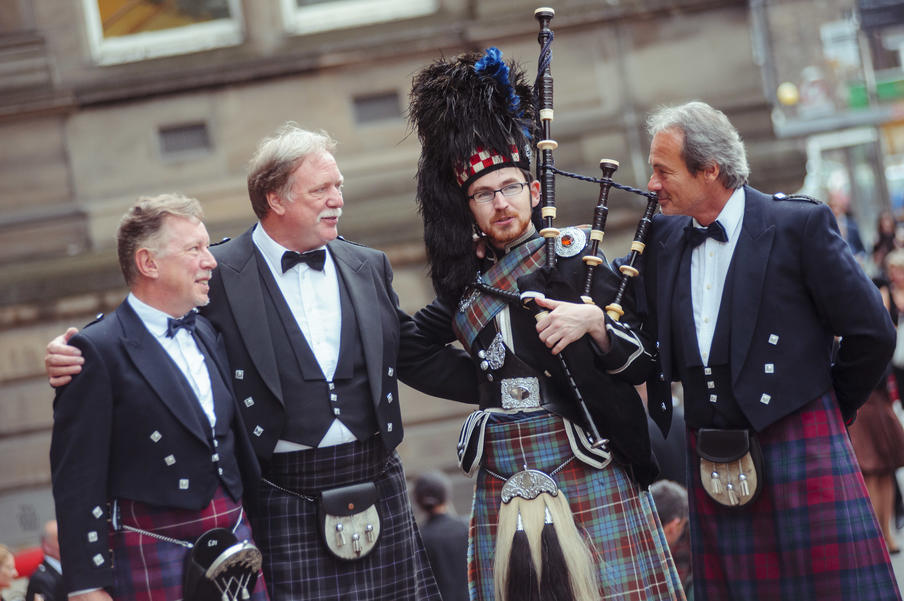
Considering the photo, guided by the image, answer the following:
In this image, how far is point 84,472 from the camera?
3.14 m

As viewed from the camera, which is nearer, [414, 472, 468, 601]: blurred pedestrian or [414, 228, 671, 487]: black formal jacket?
[414, 228, 671, 487]: black formal jacket

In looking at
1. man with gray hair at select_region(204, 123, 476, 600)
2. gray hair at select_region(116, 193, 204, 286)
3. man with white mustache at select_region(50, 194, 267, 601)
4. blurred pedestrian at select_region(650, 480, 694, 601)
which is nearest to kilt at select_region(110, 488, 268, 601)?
man with white mustache at select_region(50, 194, 267, 601)

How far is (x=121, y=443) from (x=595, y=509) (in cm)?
136

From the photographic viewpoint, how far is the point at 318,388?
3.57 metres

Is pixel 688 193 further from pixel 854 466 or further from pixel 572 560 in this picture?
pixel 572 560

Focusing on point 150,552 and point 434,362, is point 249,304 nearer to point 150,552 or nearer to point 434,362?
point 434,362

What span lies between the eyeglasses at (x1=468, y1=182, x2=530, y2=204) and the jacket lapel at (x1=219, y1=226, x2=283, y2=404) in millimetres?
737

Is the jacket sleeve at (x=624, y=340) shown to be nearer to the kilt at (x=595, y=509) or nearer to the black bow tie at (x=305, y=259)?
the kilt at (x=595, y=509)

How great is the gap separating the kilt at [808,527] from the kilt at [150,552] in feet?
5.02

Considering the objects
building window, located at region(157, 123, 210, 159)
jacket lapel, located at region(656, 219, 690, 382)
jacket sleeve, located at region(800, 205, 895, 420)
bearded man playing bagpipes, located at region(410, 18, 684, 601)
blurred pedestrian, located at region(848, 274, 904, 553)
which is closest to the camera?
jacket sleeve, located at region(800, 205, 895, 420)

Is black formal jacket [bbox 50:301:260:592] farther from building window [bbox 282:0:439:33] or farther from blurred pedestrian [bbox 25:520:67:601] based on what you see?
building window [bbox 282:0:439:33]

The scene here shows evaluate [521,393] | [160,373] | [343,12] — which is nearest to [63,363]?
[160,373]

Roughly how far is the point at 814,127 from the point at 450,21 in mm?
9854

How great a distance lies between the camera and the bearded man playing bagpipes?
3.33 meters
